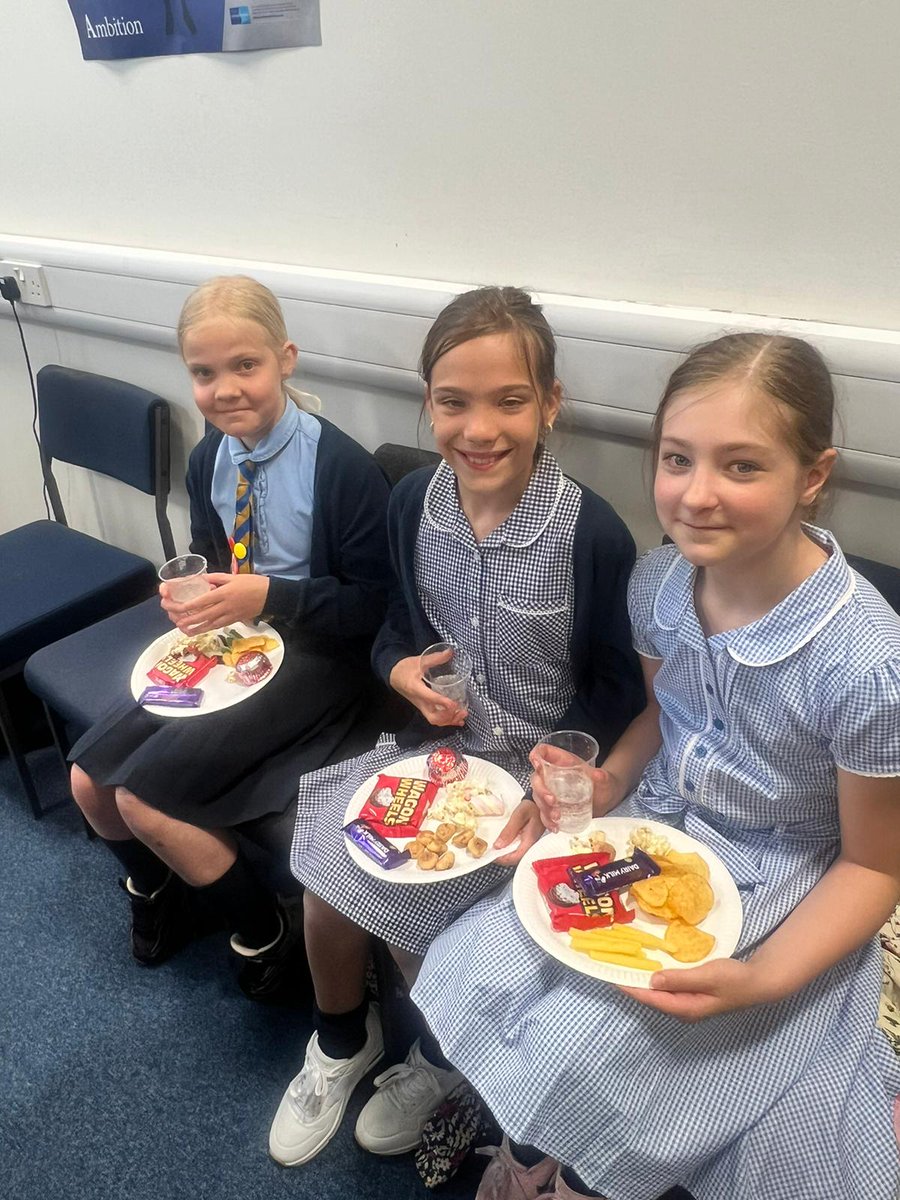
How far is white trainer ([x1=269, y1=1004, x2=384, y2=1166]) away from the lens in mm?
1379

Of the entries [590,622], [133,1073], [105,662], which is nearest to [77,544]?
[105,662]

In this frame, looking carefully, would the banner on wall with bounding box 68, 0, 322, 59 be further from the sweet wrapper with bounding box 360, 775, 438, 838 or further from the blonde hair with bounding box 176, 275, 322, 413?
the sweet wrapper with bounding box 360, 775, 438, 838

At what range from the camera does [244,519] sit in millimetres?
1658

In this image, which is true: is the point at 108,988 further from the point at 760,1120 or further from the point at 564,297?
the point at 564,297

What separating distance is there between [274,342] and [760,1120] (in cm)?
142

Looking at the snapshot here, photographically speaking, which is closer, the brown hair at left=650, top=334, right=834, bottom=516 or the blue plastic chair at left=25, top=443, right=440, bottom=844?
the brown hair at left=650, top=334, right=834, bottom=516

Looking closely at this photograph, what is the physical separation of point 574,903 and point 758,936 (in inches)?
9.1

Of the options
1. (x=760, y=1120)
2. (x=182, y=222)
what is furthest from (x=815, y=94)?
(x=182, y=222)

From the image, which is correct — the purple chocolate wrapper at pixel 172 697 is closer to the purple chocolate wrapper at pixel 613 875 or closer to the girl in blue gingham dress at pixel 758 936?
the girl in blue gingham dress at pixel 758 936

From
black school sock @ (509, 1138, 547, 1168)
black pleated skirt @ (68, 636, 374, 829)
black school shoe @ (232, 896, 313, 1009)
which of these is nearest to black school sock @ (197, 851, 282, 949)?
black school shoe @ (232, 896, 313, 1009)

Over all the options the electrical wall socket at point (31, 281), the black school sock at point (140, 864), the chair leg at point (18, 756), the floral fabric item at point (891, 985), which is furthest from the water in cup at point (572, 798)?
the electrical wall socket at point (31, 281)

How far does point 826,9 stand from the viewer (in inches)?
42.2

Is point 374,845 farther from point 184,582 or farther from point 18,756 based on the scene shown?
point 18,756

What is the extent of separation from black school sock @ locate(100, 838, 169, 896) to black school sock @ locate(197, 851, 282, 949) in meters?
0.19
